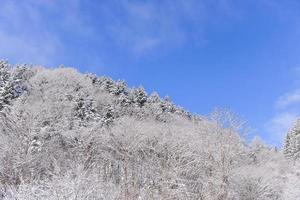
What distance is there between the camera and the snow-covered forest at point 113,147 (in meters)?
13.1

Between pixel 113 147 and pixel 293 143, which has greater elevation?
pixel 293 143

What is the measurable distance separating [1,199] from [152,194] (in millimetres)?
5549

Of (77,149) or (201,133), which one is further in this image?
(77,149)

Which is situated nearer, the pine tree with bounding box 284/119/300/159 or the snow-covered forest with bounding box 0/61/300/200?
the snow-covered forest with bounding box 0/61/300/200

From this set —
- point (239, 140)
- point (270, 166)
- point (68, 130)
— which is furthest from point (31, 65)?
point (239, 140)

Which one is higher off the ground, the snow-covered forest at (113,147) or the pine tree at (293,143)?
the pine tree at (293,143)

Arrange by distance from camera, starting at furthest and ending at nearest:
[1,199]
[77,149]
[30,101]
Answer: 1. [30,101]
2. [77,149]
3. [1,199]

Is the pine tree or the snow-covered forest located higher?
the pine tree

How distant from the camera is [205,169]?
101ft

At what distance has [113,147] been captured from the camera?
1438 inches

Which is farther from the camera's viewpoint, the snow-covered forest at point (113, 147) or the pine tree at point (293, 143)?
the pine tree at point (293, 143)

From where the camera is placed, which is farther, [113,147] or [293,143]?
[293,143]

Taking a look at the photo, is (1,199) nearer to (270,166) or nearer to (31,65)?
(270,166)

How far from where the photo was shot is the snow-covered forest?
1308 centimetres
